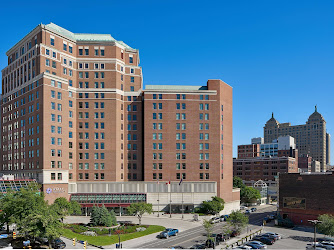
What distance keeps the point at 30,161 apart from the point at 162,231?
167 ft

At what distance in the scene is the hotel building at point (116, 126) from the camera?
106 m

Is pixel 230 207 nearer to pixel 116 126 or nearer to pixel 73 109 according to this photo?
pixel 116 126

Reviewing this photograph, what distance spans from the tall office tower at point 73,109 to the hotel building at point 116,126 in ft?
1.05

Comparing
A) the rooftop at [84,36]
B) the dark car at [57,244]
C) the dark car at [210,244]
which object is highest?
the rooftop at [84,36]

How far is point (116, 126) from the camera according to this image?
109438 millimetres

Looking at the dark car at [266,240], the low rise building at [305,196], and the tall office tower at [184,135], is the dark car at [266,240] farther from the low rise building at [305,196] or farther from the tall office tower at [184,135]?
the tall office tower at [184,135]

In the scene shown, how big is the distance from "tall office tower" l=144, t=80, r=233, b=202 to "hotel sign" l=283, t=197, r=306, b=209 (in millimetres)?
21876

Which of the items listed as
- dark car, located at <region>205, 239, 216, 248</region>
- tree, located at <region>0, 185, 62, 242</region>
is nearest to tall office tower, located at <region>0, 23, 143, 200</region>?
tree, located at <region>0, 185, 62, 242</region>

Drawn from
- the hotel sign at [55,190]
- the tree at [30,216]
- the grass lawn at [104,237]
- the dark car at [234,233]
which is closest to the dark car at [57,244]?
the tree at [30,216]

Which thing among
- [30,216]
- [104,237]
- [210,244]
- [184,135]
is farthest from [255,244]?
[184,135]

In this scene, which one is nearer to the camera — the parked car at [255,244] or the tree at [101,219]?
the parked car at [255,244]

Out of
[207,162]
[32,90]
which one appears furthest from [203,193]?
[32,90]

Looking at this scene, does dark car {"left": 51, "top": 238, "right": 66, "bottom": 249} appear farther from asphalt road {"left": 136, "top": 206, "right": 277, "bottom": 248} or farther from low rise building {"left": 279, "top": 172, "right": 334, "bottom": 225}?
low rise building {"left": 279, "top": 172, "right": 334, "bottom": 225}

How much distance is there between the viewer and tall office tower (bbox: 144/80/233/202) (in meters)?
110
